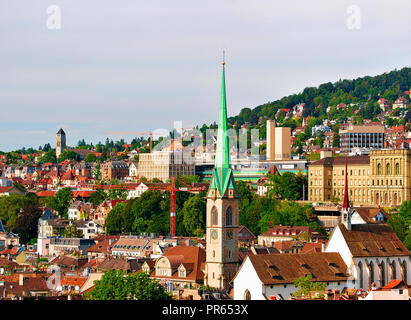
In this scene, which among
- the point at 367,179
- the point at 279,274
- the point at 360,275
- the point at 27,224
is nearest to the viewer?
the point at 279,274

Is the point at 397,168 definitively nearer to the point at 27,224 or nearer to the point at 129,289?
the point at 27,224

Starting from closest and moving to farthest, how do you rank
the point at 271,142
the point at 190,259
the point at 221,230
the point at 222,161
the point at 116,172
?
the point at 221,230 < the point at 222,161 < the point at 190,259 < the point at 271,142 < the point at 116,172

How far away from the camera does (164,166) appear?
563 feet

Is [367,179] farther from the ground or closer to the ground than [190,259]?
farther from the ground

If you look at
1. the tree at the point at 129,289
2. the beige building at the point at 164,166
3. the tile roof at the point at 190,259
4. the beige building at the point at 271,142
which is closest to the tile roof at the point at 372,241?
the tile roof at the point at 190,259

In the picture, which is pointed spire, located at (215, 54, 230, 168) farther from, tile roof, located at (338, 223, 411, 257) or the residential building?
tile roof, located at (338, 223, 411, 257)

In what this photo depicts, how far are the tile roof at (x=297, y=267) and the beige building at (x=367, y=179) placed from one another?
2172 inches

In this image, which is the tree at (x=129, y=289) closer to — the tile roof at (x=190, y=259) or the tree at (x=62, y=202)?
the tile roof at (x=190, y=259)

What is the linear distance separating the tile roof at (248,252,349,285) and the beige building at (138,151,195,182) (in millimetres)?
104879

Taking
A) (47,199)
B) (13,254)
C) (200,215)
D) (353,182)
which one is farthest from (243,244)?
(47,199)

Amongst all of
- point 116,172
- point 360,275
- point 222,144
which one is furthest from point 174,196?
point 116,172

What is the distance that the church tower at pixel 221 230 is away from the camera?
6309 cm

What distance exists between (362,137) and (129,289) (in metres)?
145

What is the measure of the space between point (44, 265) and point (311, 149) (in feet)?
376
